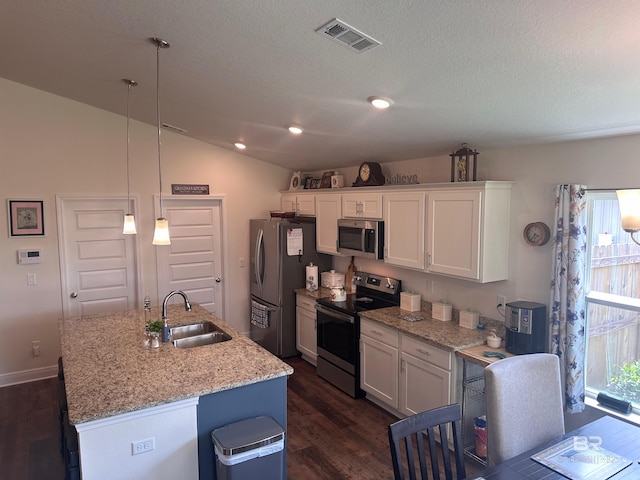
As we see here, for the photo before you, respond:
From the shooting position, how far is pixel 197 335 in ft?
11.6

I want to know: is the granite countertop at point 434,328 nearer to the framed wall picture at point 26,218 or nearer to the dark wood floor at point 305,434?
the dark wood floor at point 305,434

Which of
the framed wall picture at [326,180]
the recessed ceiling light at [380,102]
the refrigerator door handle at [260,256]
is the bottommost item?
the refrigerator door handle at [260,256]

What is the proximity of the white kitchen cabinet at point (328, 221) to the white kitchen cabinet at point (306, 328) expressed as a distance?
25.4 inches

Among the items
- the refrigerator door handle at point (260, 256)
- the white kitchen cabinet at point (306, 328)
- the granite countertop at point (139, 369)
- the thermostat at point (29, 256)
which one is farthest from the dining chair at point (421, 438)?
the thermostat at point (29, 256)

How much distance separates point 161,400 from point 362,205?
9.26 ft

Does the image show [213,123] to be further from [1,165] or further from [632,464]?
[632,464]

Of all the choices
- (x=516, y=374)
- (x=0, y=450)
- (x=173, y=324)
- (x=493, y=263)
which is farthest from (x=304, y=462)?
(x=0, y=450)

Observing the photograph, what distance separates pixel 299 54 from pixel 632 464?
2.50m

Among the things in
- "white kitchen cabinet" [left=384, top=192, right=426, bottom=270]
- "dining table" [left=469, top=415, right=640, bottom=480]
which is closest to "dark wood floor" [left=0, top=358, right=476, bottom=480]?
"dining table" [left=469, top=415, right=640, bottom=480]

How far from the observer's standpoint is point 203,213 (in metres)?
5.50

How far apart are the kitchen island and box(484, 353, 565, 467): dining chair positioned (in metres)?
1.18

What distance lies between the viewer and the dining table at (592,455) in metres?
1.75

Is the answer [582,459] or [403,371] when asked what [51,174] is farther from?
[582,459]

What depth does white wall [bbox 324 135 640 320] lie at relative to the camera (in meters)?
2.74
